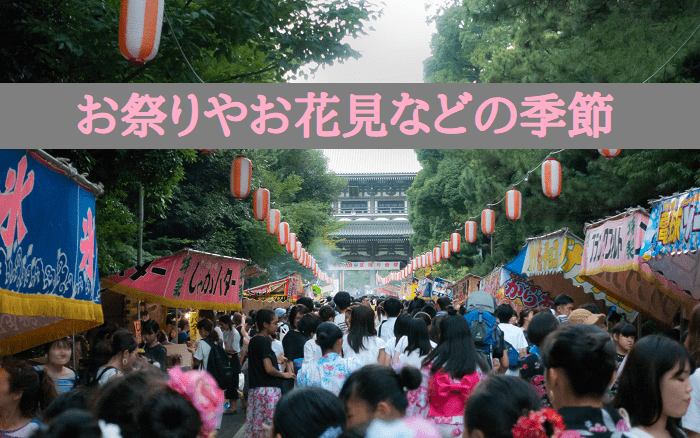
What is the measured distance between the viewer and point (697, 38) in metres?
9.57

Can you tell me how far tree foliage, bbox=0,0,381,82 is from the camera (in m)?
7.67

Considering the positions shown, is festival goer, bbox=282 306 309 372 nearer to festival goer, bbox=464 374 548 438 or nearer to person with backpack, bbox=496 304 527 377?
person with backpack, bbox=496 304 527 377

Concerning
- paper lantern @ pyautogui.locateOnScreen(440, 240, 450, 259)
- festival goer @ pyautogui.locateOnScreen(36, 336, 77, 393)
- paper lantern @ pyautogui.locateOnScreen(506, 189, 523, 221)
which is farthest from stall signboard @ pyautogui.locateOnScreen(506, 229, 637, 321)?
paper lantern @ pyautogui.locateOnScreen(440, 240, 450, 259)

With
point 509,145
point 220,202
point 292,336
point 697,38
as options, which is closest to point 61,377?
point 292,336

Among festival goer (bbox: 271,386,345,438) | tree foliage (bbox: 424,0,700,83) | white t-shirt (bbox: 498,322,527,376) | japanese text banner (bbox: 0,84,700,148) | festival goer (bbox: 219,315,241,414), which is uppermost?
tree foliage (bbox: 424,0,700,83)

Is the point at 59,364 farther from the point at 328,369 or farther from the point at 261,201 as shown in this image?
the point at 261,201

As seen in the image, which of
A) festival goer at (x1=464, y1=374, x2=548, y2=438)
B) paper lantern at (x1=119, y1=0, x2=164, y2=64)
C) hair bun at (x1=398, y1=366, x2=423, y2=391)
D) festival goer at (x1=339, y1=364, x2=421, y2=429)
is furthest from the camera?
paper lantern at (x1=119, y1=0, x2=164, y2=64)

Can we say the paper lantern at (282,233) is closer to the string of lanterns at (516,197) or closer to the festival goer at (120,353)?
the string of lanterns at (516,197)

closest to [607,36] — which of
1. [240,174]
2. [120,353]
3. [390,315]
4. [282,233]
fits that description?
[390,315]

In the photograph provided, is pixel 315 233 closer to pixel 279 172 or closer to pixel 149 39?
pixel 279 172

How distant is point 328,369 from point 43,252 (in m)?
2.47

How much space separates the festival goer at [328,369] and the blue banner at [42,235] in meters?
2.06

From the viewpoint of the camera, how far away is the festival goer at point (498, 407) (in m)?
2.45

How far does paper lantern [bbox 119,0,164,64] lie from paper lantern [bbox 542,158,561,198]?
352 inches
